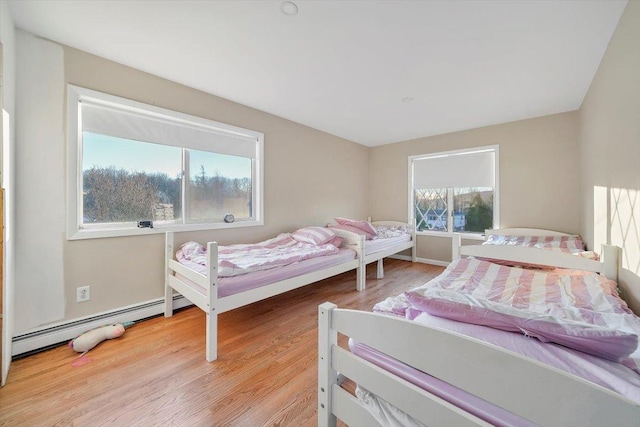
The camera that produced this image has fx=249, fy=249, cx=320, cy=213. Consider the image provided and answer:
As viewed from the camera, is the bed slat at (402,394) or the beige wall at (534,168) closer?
the bed slat at (402,394)

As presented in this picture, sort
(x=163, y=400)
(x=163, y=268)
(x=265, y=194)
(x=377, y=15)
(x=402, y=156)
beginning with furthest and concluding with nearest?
(x=402, y=156) → (x=265, y=194) → (x=163, y=268) → (x=377, y=15) → (x=163, y=400)

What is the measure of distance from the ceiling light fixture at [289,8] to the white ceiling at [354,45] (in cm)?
3

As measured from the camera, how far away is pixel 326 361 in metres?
0.95

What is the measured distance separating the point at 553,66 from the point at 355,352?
2.88 metres

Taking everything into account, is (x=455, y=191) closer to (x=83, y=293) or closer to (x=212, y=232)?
(x=212, y=232)

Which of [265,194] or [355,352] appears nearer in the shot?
[355,352]

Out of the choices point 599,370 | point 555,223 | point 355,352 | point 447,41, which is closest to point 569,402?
point 599,370

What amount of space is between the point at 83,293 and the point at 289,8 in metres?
2.61

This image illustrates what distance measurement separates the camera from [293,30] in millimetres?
1737

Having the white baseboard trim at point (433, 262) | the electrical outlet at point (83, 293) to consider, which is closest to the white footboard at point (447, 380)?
the electrical outlet at point (83, 293)

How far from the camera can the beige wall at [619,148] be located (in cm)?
143

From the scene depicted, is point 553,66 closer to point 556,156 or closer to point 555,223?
point 556,156

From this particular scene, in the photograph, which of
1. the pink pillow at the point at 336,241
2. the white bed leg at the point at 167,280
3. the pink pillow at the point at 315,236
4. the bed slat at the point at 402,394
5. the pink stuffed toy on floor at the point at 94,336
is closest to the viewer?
the bed slat at the point at 402,394

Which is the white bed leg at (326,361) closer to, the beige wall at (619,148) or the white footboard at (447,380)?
the white footboard at (447,380)
